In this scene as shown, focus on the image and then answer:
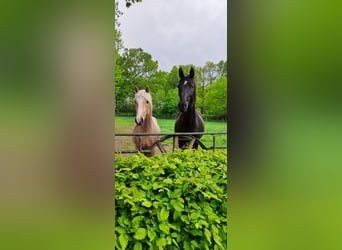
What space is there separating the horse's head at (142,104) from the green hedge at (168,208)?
1075 mm

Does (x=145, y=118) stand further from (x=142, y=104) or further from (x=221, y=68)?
(x=221, y=68)

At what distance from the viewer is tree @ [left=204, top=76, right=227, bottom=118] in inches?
114

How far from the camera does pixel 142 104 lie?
Answer: 2.74m

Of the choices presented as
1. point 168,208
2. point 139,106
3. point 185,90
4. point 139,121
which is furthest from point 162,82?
point 168,208

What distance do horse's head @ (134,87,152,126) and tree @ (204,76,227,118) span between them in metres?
0.58

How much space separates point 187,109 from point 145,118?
0.43 meters

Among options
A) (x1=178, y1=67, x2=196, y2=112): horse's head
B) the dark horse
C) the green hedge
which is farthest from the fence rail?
the green hedge

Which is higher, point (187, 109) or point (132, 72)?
point (132, 72)

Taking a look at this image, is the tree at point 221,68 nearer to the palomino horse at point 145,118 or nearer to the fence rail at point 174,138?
the fence rail at point 174,138

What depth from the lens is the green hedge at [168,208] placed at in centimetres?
134

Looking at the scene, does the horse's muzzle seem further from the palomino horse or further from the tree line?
the tree line
